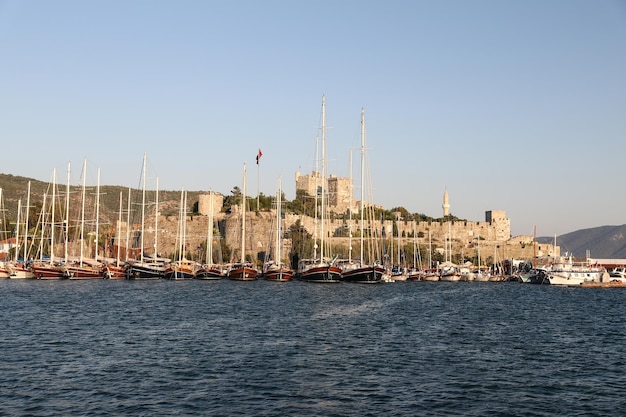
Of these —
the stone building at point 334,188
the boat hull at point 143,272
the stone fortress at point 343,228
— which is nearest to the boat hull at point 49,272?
the boat hull at point 143,272

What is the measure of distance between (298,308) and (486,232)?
251 ft

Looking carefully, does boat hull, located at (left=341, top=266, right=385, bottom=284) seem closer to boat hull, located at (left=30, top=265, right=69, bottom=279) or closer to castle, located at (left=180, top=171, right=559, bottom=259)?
boat hull, located at (left=30, top=265, right=69, bottom=279)

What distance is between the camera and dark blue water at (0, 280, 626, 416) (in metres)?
16.9

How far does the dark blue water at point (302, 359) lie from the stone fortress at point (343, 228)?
39.2 m

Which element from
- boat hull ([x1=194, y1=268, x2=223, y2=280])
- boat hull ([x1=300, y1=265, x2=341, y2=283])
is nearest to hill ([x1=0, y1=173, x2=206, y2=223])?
boat hull ([x1=194, y1=268, x2=223, y2=280])

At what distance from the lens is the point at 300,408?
16344mm

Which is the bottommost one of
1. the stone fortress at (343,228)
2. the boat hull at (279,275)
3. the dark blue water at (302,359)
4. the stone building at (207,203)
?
the dark blue water at (302,359)

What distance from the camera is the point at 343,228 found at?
8981 cm

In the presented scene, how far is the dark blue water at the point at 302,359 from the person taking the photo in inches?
664

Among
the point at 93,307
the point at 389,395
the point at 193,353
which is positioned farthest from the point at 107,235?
the point at 389,395

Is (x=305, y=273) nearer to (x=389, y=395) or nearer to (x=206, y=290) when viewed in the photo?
(x=206, y=290)

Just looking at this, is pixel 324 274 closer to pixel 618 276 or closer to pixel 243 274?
pixel 243 274

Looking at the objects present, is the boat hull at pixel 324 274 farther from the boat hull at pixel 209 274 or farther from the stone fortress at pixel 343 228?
the stone fortress at pixel 343 228

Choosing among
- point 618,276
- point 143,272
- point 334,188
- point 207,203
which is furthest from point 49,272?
point 334,188
